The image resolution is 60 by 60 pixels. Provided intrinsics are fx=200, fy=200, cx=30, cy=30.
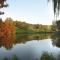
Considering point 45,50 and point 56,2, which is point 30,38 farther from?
point 56,2

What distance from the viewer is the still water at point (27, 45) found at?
3.09 m

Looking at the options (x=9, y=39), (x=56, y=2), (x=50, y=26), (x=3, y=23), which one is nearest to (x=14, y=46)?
(x=9, y=39)

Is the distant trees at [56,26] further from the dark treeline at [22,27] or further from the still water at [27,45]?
the still water at [27,45]

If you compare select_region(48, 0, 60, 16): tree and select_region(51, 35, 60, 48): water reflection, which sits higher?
select_region(48, 0, 60, 16): tree

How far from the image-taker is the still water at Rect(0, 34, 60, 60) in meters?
3.09

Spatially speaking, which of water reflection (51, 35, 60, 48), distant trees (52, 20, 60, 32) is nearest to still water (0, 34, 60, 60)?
water reflection (51, 35, 60, 48)

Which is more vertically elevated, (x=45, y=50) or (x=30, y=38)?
(x=30, y=38)

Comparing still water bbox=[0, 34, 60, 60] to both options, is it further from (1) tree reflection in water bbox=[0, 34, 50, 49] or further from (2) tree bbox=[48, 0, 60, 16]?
(2) tree bbox=[48, 0, 60, 16]

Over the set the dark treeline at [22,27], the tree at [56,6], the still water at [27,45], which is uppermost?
the tree at [56,6]

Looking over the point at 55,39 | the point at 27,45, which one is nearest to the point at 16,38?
the point at 27,45

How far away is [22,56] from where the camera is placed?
3.12 metres

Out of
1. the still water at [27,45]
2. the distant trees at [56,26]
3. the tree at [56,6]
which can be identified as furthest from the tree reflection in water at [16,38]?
the tree at [56,6]

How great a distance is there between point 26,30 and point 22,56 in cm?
42

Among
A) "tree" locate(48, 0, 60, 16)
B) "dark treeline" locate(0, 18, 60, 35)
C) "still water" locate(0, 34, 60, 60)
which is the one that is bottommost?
"still water" locate(0, 34, 60, 60)
